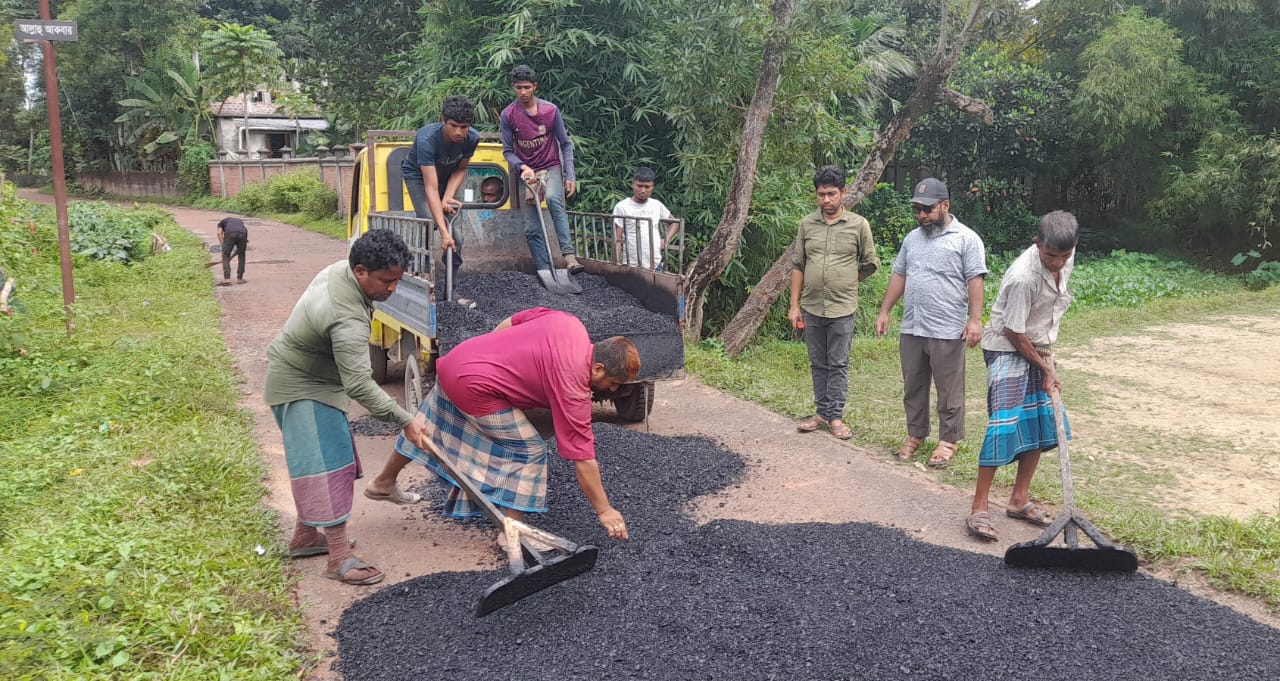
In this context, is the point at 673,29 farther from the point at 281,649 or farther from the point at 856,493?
the point at 281,649

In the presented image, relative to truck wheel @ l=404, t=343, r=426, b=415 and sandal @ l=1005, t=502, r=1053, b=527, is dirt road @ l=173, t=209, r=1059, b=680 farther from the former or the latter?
truck wheel @ l=404, t=343, r=426, b=415

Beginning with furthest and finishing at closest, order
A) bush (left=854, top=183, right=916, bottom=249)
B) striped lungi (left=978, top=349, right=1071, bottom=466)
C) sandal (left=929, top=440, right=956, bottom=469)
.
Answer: bush (left=854, top=183, right=916, bottom=249) → sandal (left=929, top=440, right=956, bottom=469) → striped lungi (left=978, top=349, right=1071, bottom=466)

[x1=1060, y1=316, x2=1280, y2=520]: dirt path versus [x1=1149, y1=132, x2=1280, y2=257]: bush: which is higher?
[x1=1149, y1=132, x2=1280, y2=257]: bush

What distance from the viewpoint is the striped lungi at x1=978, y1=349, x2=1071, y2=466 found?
4270 millimetres

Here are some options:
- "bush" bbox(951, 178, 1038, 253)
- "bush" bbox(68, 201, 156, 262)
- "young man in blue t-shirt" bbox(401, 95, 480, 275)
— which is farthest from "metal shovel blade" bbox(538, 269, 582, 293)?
"bush" bbox(951, 178, 1038, 253)

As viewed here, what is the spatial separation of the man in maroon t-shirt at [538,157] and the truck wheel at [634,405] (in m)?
1.11

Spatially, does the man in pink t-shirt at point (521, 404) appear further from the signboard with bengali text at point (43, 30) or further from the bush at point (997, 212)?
the bush at point (997, 212)

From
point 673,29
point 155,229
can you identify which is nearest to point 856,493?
point 673,29

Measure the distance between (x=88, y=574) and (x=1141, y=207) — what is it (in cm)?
1771

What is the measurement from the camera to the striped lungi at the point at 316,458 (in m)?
3.82

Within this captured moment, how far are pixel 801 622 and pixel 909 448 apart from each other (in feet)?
8.37

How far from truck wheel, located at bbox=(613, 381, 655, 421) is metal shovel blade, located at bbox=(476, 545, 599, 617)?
2598 mm

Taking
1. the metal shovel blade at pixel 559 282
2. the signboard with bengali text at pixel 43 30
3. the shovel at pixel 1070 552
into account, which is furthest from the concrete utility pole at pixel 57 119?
the shovel at pixel 1070 552

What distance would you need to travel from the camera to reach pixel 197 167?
1145 inches
